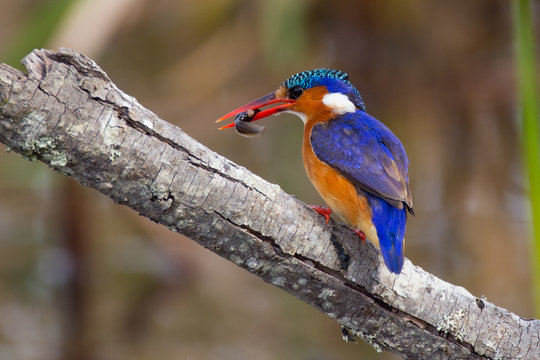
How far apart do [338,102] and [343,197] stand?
603mm

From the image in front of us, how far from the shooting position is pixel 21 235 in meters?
4.50

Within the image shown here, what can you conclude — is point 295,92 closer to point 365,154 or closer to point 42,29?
point 365,154

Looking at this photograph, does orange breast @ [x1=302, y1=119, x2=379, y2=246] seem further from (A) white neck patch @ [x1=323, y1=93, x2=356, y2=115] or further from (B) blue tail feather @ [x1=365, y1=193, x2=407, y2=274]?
(A) white neck patch @ [x1=323, y1=93, x2=356, y2=115]

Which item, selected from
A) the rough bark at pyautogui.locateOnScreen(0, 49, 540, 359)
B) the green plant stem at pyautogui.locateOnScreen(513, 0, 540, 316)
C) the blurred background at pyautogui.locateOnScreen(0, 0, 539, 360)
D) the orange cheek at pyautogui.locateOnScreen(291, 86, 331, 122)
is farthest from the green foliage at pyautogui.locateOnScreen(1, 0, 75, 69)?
the green plant stem at pyautogui.locateOnScreen(513, 0, 540, 316)

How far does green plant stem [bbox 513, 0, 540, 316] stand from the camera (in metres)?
1.95

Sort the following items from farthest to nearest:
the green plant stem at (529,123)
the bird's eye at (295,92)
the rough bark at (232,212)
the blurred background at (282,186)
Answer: the blurred background at (282,186) < the bird's eye at (295,92) < the green plant stem at (529,123) < the rough bark at (232,212)

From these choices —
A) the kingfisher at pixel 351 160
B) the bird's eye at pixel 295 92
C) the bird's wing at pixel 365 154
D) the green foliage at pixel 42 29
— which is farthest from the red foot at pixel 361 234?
the green foliage at pixel 42 29

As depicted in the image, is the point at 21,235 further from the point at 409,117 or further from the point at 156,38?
the point at 409,117

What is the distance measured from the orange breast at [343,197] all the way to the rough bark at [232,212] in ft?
0.55

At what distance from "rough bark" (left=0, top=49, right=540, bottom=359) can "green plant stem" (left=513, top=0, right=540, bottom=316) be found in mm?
220

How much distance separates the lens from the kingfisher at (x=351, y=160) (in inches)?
78.9

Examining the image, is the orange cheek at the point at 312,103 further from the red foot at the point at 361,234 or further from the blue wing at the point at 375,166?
the red foot at the point at 361,234

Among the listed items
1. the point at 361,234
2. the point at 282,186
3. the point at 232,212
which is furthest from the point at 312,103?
the point at 282,186

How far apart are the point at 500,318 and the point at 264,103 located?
1.18 m
